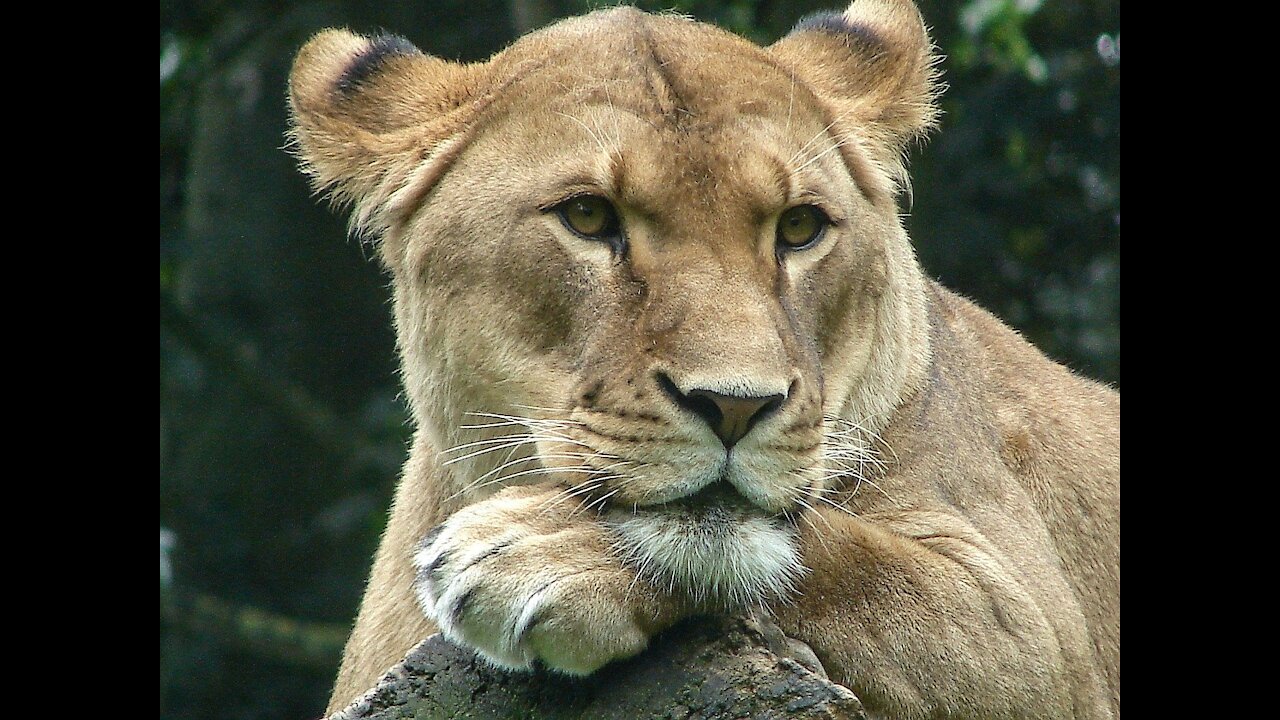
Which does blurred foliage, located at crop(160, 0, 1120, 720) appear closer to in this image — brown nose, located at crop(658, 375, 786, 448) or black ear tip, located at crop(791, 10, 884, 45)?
black ear tip, located at crop(791, 10, 884, 45)

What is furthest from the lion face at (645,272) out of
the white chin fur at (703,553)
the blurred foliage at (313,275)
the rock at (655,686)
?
the blurred foliage at (313,275)

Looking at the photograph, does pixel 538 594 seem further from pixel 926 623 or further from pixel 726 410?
pixel 926 623

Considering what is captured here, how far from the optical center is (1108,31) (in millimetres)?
8500

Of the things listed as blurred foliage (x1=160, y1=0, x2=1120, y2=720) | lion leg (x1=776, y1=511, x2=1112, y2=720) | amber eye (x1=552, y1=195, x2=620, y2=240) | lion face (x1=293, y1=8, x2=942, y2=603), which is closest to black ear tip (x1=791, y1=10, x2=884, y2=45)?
lion face (x1=293, y1=8, x2=942, y2=603)

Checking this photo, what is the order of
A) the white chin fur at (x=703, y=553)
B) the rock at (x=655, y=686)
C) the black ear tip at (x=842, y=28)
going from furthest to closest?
the black ear tip at (x=842, y=28) → the white chin fur at (x=703, y=553) → the rock at (x=655, y=686)

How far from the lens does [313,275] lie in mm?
11102

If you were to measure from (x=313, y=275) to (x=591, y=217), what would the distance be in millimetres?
7975

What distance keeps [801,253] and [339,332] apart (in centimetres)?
796

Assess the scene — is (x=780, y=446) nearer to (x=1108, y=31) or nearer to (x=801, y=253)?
(x=801, y=253)

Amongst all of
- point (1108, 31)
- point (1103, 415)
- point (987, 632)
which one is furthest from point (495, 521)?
point (1108, 31)

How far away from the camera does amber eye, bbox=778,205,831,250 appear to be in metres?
3.46

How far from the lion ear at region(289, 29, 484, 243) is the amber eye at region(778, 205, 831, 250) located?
813 millimetres

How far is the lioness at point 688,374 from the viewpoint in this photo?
9.86ft

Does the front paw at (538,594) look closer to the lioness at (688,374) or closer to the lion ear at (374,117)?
the lioness at (688,374)
